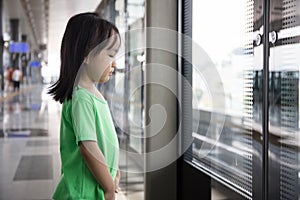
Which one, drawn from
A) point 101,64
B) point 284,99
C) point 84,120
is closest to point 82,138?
point 84,120

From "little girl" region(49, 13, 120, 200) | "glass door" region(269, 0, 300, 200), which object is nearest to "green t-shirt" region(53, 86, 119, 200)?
"little girl" region(49, 13, 120, 200)

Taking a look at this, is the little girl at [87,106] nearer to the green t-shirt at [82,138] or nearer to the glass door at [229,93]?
the green t-shirt at [82,138]

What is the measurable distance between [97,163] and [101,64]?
0.31m

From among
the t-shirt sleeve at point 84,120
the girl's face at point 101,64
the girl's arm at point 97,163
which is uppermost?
the girl's face at point 101,64

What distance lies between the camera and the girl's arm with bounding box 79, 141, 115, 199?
1.37 meters

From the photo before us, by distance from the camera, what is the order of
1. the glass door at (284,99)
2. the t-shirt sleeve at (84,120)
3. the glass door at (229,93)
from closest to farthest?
1. the t-shirt sleeve at (84,120)
2. the glass door at (284,99)
3. the glass door at (229,93)

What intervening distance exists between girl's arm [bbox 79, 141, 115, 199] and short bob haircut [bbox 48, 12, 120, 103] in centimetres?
18

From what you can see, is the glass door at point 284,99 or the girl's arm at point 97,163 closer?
the girl's arm at point 97,163

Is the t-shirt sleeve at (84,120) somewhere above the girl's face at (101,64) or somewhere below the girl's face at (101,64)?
below

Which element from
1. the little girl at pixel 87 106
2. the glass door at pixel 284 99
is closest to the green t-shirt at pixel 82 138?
the little girl at pixel 87 106

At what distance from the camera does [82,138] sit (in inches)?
53.2

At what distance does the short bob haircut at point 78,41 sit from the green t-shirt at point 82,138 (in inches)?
2.5

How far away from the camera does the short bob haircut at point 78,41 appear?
4.74ft

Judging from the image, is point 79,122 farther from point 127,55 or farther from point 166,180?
point 127,55
